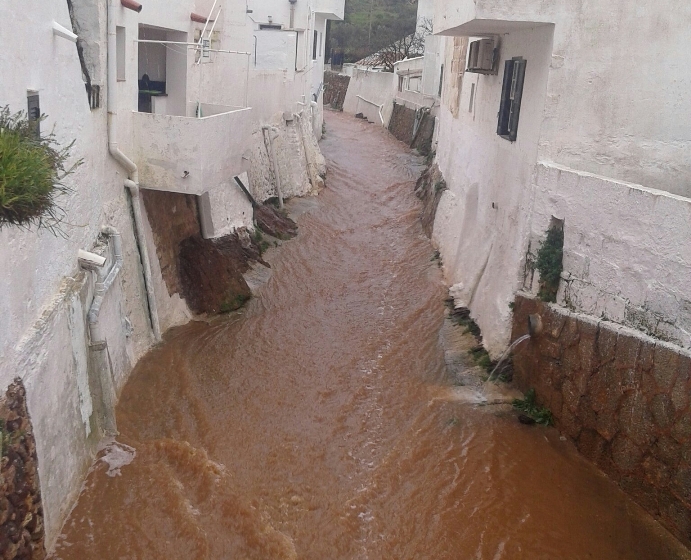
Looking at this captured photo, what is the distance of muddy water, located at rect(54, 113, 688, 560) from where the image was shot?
760 centimetres

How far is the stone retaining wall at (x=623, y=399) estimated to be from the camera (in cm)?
742

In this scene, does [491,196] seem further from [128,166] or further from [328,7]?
[328,7]

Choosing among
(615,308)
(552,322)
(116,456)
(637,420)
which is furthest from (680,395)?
(116,456)

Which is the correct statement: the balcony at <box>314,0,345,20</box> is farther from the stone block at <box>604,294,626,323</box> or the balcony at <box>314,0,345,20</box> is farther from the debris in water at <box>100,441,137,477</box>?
the debris in water at <box>100,441,137,477</box>

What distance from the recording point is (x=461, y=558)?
24.6ft

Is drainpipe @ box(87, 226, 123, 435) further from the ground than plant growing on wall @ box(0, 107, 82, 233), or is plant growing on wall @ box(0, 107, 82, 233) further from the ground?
plant growing on wall @ box(0, 107, 82, 233)

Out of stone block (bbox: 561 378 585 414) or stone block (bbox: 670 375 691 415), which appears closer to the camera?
stone block (bbox: 670 375 691 415)

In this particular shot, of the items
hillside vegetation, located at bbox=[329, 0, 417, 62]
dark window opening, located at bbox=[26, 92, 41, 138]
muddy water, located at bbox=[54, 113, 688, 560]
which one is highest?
hillside vegetation, located at bbox=[329, 0, 417, 62]

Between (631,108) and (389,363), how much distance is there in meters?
5.39

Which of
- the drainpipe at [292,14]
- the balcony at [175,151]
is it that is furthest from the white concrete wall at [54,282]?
the drainpipe at [292,14]

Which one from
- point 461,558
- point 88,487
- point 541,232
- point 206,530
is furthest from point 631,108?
point 88,487

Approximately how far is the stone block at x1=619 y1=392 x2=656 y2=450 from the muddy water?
757 millimetres

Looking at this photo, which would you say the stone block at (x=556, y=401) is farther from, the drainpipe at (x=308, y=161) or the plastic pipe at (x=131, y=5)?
the drainpipe at (x=308, y=161)

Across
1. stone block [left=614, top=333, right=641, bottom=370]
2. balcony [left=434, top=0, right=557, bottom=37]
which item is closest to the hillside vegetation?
balcony [left=434, top=0, right=557, bottom=37]
